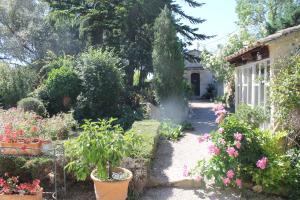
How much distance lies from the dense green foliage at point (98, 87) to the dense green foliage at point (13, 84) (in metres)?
2.92

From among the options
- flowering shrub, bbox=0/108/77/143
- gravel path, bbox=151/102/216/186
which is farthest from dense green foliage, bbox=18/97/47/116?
gravel path, bbox=151/102/216/186

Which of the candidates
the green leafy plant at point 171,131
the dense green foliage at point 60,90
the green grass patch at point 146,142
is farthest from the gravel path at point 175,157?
the dense green foliage at point 60,90

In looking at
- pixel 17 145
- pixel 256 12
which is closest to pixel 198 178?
pixel 17 145

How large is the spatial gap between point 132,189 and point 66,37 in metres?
18.9

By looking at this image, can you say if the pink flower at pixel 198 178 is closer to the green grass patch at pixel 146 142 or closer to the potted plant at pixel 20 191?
the green grass patch at pixel 146 142

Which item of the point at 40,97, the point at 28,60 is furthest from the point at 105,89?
the point at 28,60

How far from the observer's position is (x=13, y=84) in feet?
47.6

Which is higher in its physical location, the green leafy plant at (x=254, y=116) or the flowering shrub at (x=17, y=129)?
the green leafy plant at (x=254, y=116)

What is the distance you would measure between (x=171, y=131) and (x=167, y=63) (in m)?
3.41

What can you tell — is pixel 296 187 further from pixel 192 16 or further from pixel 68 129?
pixel 192 16

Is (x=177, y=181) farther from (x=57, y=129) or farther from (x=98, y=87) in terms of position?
(x=98, y=87)

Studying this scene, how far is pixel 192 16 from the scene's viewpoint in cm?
2086

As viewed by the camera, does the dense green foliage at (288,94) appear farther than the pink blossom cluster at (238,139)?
Yes

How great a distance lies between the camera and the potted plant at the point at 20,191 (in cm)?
555
